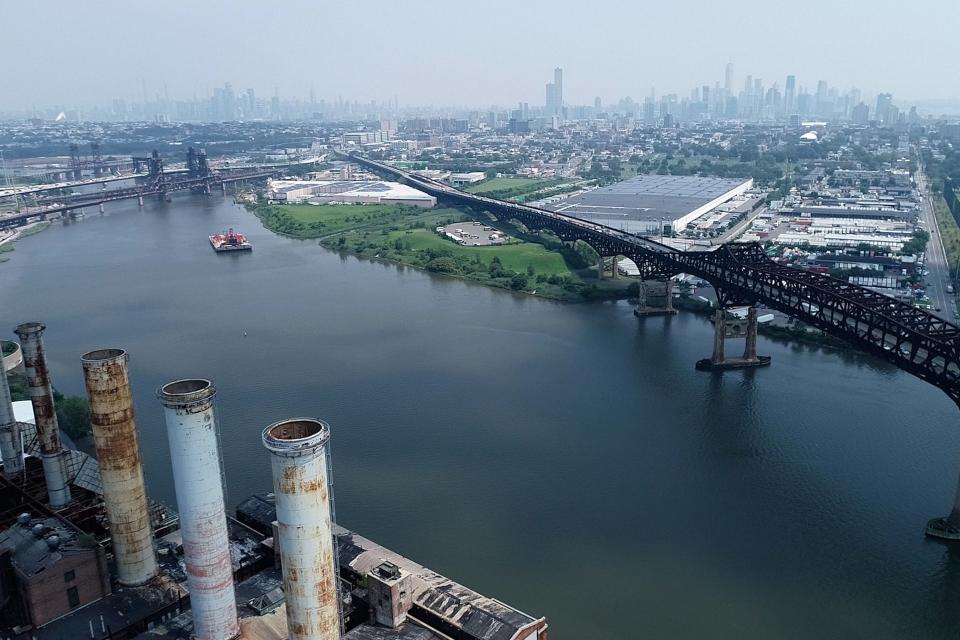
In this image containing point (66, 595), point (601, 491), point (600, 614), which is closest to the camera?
point (66, 595)

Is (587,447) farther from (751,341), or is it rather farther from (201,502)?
(201,502)

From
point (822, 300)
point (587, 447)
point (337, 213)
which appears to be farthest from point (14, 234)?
point (822, 300)

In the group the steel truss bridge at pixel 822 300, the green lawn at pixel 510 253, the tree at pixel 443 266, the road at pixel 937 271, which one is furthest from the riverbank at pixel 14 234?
the road at pixel 937 271

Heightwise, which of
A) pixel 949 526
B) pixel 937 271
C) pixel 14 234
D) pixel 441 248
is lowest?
pixel 949 526

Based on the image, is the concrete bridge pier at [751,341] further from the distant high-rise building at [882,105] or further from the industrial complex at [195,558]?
the distant high-rise building at [882,105]

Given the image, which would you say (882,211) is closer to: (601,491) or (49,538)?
(601,491)

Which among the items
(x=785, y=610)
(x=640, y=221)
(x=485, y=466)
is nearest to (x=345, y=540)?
(x=485, y=466)
